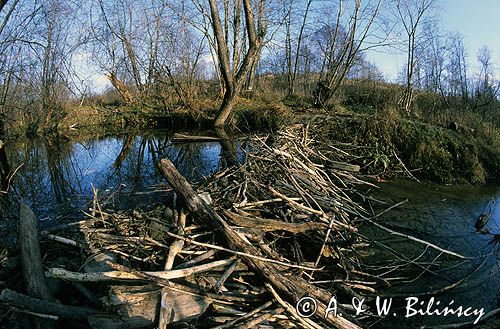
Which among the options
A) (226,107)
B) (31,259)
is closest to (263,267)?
(31,259)

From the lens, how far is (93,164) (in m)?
9.98

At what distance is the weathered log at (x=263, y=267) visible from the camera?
9.11 ft

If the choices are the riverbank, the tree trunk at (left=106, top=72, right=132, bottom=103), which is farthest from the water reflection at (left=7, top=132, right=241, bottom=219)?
the tree trunk at (left=106, top=72, right=132, bottom=103)

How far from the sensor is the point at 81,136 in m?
16.6

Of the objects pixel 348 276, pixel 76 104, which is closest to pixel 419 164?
pixel 348 276

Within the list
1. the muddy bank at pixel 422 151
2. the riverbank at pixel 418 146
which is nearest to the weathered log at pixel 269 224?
the riverbank at pixel 418 146

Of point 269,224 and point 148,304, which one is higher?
point 269,224

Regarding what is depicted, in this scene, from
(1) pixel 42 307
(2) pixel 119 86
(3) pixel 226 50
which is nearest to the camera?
(1) pixel 42 307

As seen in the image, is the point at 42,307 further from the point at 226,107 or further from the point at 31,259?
the point at 226,107

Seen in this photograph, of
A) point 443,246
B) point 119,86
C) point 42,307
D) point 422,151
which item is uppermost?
point 119,86

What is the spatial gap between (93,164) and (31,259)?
7580 millimetres

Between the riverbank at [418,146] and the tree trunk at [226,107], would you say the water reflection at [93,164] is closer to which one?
the tree trunk at [226,107]

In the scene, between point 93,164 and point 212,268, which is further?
point 93,164

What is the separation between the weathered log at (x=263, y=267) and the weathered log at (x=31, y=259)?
4.45 ft
